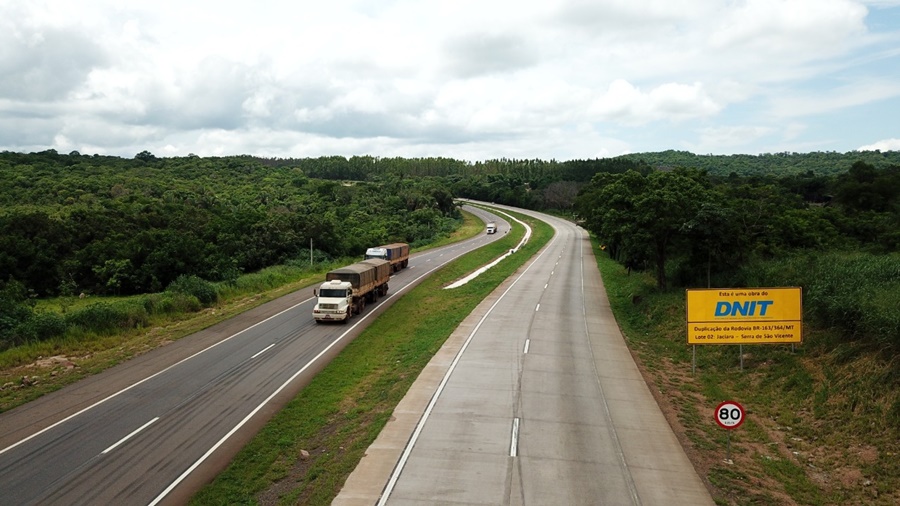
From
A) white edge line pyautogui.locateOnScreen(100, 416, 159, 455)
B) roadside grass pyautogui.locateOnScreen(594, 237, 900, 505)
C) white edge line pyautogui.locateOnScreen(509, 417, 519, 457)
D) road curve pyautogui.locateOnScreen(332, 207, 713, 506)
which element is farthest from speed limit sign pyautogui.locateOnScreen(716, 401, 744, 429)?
white edge line pyautogui.locateOnScreen(100, 416, 159, 455)

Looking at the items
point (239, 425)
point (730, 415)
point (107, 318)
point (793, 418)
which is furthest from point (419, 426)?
point (107, 318)

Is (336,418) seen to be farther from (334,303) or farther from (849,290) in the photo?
(849,290)

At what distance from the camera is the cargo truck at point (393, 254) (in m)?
53.5

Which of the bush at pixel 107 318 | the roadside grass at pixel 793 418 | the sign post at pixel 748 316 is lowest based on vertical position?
the roadside grass at pixel 793 418

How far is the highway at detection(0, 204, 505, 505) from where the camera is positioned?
13914 millimetres

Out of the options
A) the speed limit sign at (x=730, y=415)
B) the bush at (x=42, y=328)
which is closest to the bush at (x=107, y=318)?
the bush at (x=42, y=328)

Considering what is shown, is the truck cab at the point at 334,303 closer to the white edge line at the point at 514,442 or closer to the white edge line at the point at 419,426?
the white edge line at the point at 419,426

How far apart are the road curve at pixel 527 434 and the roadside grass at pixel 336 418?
0.72 m

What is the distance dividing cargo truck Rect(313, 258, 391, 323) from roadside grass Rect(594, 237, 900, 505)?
54.5 feet

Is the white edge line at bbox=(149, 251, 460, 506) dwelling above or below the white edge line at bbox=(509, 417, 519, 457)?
below

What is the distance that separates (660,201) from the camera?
3519 centimetres

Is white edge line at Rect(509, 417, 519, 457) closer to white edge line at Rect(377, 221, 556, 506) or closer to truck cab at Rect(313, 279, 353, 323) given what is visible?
white edge line at Rect(377, 221, 556, 506)

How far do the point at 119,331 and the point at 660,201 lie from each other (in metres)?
31.6

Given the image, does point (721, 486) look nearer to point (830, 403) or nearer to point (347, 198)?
point (830, 403)
